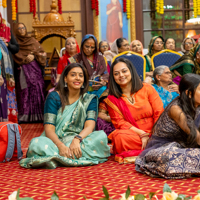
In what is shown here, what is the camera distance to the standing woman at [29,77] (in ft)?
19.8

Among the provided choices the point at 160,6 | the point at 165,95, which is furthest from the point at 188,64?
the point at 160,6

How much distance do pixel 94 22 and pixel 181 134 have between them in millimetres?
5785

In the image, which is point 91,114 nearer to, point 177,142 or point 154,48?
point 177,142

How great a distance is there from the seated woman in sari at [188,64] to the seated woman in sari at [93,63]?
1.05 meters

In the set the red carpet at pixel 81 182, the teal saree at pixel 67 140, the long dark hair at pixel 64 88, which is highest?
the long dark hair at pixel 64 88

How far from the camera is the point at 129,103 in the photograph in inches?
124

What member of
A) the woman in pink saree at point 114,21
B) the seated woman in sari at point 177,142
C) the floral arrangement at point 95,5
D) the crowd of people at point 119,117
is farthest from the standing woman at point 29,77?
the seated woman in sari at point 177,142

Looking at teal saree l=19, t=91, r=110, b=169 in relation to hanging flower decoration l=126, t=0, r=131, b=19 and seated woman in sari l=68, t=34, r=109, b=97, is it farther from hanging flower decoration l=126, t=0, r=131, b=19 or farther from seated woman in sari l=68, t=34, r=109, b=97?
hanging flower decoration l=126, t=0, r=131, b=19

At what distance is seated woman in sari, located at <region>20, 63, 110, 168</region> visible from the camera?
280cm

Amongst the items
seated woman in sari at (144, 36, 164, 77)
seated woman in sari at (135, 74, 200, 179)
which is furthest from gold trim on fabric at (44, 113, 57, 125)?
seated woman in sari at (144, 36, 164, 77)

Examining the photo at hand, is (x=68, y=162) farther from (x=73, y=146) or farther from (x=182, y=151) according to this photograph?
(x=182, y=151)

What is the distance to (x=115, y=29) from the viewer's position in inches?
314

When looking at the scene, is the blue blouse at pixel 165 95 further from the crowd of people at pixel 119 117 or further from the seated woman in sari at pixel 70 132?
the seated woman in sari at pixel 70 132

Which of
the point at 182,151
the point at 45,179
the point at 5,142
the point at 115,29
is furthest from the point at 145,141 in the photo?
the point at 115,29
